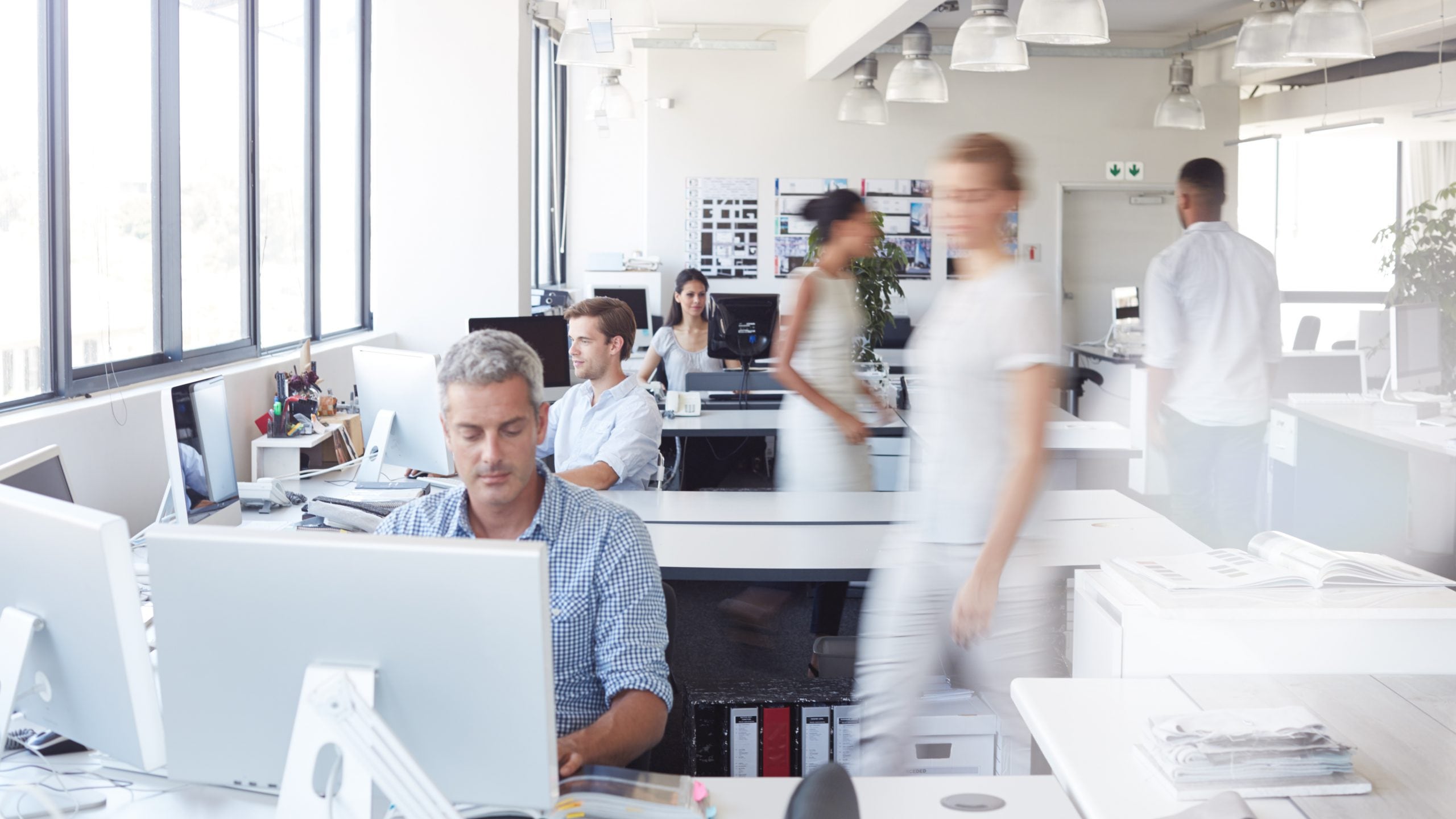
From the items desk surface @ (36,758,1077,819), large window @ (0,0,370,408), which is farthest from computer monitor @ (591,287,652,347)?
desk surface @ (36,758,1077,819)

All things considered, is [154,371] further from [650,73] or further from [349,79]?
[650,73]

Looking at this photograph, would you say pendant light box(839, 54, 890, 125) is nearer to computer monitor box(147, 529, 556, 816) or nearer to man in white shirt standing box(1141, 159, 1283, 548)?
man in white shirt standing box(1141, 159, 1283, 548)

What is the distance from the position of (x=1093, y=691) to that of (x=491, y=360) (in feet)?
3.78

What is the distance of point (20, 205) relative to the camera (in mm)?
3291

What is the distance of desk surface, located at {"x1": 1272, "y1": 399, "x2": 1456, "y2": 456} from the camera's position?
468cm

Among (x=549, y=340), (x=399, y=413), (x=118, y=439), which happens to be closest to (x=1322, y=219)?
(x=549, y=340)

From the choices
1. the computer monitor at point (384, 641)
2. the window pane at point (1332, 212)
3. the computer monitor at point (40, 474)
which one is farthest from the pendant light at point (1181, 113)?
the computer monitor at point (384, 641)

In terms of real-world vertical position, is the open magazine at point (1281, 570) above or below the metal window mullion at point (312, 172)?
below

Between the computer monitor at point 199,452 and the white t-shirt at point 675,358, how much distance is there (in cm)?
352

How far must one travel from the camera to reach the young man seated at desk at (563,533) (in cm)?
185

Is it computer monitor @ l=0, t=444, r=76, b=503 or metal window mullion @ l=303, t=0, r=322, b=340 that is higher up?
metal window mullion @ l=303, t=0, r=322, b=340

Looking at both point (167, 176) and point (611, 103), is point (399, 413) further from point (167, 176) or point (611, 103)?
point (611, 103)

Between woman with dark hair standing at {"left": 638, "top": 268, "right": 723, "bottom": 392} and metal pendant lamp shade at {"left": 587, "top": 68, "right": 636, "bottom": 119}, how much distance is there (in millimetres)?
2095

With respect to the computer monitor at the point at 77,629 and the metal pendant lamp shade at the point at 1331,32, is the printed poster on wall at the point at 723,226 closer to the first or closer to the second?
the metal pendant lamp shade at the point at 1331,32
